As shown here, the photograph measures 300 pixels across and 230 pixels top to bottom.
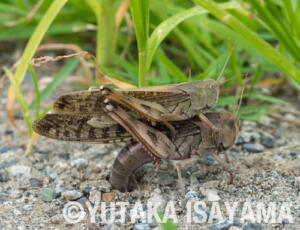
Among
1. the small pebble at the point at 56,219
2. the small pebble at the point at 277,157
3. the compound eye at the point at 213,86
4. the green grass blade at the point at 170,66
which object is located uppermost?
the green grass blade at the point at 170,66

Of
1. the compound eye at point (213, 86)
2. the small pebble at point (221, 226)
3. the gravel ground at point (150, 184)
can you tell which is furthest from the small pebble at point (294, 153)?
the small pebble at point (221, 226)

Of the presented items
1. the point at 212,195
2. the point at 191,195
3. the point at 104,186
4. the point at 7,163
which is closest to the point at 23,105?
the point at 7,163

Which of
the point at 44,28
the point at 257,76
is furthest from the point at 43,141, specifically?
the point at 257,76

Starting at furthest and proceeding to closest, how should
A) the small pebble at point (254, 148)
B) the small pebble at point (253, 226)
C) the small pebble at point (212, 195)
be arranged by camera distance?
the small pebble at point (254, 148) < the small pebble at point (212, 195) < the small pebble at point (253, 226)

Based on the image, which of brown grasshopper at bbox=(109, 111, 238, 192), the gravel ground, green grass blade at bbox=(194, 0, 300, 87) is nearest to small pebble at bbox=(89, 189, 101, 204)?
the gravel ground

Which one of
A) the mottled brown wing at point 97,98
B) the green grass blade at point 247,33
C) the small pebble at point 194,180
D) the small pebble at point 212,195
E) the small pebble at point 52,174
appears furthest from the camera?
the small pebble at point 52,174

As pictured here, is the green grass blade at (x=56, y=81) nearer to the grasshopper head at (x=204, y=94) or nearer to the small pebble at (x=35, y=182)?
the small pebble at (x=35, y=182)

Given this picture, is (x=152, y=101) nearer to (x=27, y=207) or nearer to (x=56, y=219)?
(x=56, y=219)
